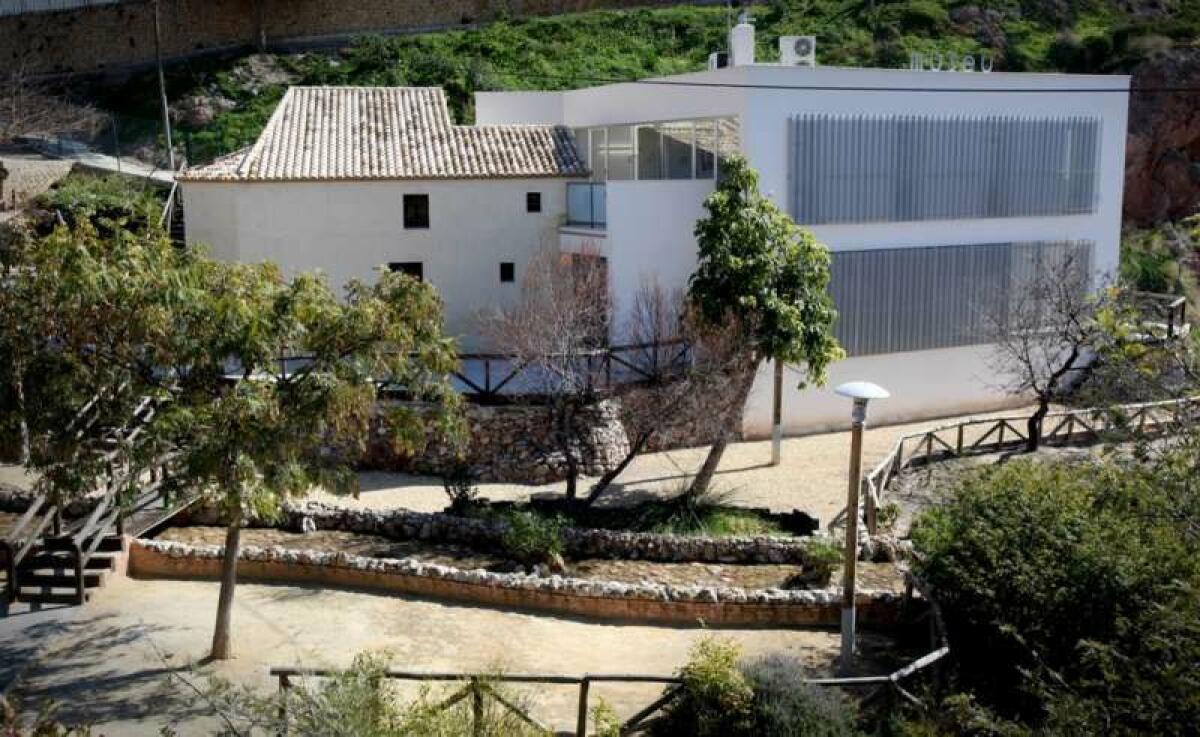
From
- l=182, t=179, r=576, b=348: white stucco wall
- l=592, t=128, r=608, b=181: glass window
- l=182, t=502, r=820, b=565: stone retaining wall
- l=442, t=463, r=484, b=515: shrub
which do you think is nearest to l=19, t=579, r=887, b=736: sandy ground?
l=182, t=502, r=820, b=565: stone retaining wall

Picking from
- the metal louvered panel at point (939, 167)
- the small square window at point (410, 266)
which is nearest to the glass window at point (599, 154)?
the small square window at point (410, 266)

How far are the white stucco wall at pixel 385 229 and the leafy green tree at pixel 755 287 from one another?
7496mm

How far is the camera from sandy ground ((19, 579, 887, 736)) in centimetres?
1162

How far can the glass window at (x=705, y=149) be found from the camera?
2511cm

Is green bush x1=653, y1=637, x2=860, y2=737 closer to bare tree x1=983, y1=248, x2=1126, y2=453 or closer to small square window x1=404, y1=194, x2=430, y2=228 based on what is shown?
bare tree x1=983, y1=248, x2=1126, y2=453

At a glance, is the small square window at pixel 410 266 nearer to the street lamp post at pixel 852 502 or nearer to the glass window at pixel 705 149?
the glass window at pixel 705 149

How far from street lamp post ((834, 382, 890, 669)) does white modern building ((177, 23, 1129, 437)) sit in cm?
1058

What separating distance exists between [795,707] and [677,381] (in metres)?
9.61

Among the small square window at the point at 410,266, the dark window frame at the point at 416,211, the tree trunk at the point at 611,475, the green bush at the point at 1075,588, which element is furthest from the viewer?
the small square window at the point at 410,266

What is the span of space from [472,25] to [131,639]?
43.6 meters

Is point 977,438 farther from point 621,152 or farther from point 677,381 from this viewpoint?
point 621,152

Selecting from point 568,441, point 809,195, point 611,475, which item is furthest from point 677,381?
point 809,195

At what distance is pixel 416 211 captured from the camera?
2625cm

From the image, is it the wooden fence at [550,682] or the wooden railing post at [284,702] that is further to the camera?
the wooden fence at [550,682]
